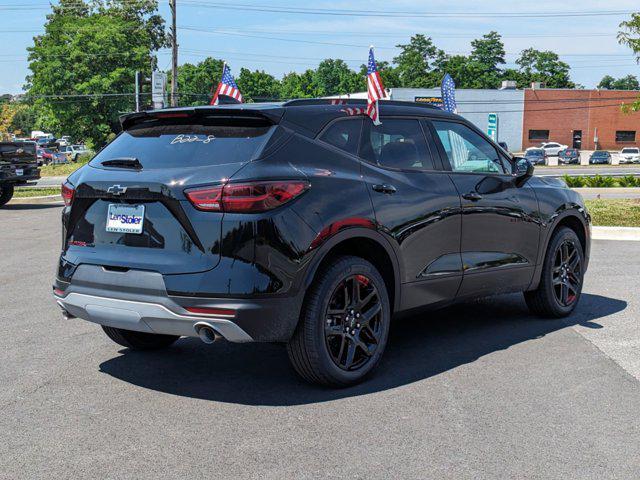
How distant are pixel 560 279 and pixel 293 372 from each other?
294 cm

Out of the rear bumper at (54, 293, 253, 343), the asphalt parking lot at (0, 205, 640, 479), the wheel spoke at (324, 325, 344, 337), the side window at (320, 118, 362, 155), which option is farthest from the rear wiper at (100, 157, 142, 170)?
the wheel spoke at (324, 325, 344, 337)

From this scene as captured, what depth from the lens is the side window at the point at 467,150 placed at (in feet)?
20.6

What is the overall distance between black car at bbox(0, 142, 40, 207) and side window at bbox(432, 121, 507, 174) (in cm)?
1603

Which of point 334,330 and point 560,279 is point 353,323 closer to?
point 334,330

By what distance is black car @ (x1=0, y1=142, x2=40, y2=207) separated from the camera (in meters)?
20.0

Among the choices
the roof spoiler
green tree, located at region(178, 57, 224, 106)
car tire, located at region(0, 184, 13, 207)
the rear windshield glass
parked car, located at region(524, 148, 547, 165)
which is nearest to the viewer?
the rear windshield glass

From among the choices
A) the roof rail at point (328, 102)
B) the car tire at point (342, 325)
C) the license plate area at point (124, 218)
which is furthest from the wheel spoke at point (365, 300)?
the license plate area at point (124, 218)

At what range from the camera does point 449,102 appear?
20.1m

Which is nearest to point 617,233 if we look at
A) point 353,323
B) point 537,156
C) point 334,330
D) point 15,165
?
point 353,323

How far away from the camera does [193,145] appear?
197 inches

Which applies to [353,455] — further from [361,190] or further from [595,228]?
[595,228]

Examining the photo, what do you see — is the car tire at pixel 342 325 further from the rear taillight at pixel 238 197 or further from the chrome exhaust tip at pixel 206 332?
the rear taillight at pixel 238 197

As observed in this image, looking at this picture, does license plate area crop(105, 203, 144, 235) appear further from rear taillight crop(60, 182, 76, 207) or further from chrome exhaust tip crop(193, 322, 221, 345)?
chrome exhaust tip crop(193, 322, 221, 345)

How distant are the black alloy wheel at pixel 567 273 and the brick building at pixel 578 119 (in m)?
86.3
